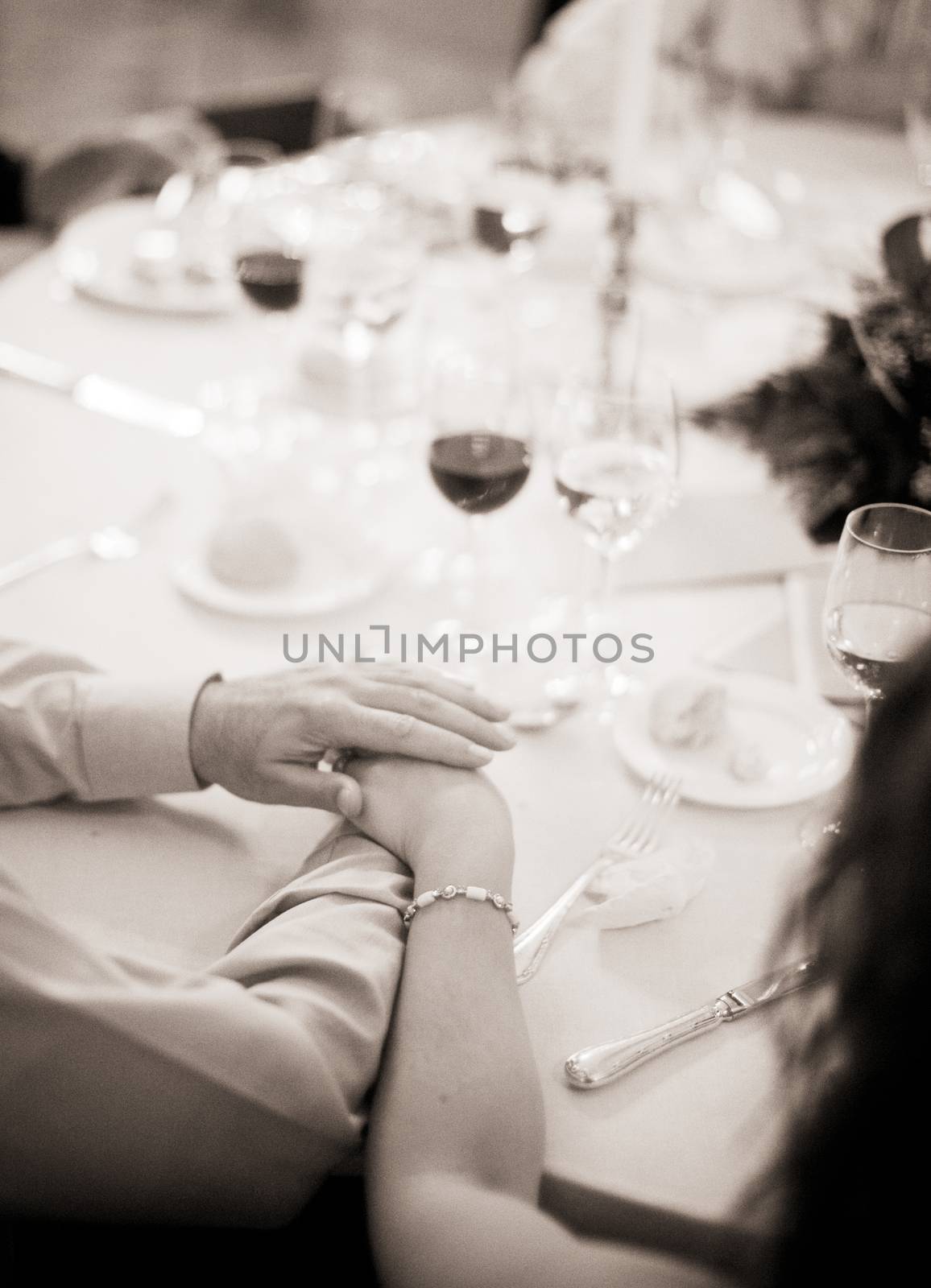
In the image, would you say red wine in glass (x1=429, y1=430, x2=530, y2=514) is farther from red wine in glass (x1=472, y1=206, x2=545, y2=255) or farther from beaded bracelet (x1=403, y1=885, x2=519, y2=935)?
red wine in glass (x1=472, y1=206, x2=545, y2=255)

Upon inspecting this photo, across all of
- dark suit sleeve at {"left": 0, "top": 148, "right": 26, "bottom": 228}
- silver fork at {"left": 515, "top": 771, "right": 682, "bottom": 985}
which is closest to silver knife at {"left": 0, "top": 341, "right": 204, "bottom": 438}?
silver fork at {"left": 515, "top": 771, "right": 682, "bottom": 985}

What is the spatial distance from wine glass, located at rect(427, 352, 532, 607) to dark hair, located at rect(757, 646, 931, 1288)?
0.69m

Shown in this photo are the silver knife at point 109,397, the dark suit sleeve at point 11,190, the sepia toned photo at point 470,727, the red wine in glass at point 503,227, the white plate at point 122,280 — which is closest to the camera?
the sepia toned photo at point 470,727

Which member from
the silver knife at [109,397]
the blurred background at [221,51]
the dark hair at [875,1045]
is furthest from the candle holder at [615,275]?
the blurred background at [221,51]

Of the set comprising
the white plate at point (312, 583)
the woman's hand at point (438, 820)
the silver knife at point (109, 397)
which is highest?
the woman's hand at point (438, 820)

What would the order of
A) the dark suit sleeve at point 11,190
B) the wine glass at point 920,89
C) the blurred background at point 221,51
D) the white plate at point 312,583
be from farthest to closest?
the blurred background at point 221,51 → the dark suit sleeve at point 11,190 → the wine glass at point 920,89 → the white plate at point 312,583

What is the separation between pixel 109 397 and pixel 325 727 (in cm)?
87

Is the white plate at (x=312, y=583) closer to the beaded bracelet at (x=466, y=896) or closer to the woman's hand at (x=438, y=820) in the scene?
the woman's hand at (x=438, y=820)

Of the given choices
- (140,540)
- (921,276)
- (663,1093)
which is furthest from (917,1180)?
(921,276)

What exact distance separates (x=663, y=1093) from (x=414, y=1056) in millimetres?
154

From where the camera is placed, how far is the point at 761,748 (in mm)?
1041

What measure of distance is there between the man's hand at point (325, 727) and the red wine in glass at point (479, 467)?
0.26 metres

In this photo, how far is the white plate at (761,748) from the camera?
1.00 meters

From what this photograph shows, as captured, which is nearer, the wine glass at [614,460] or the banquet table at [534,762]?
the banquet table at [534,762]
